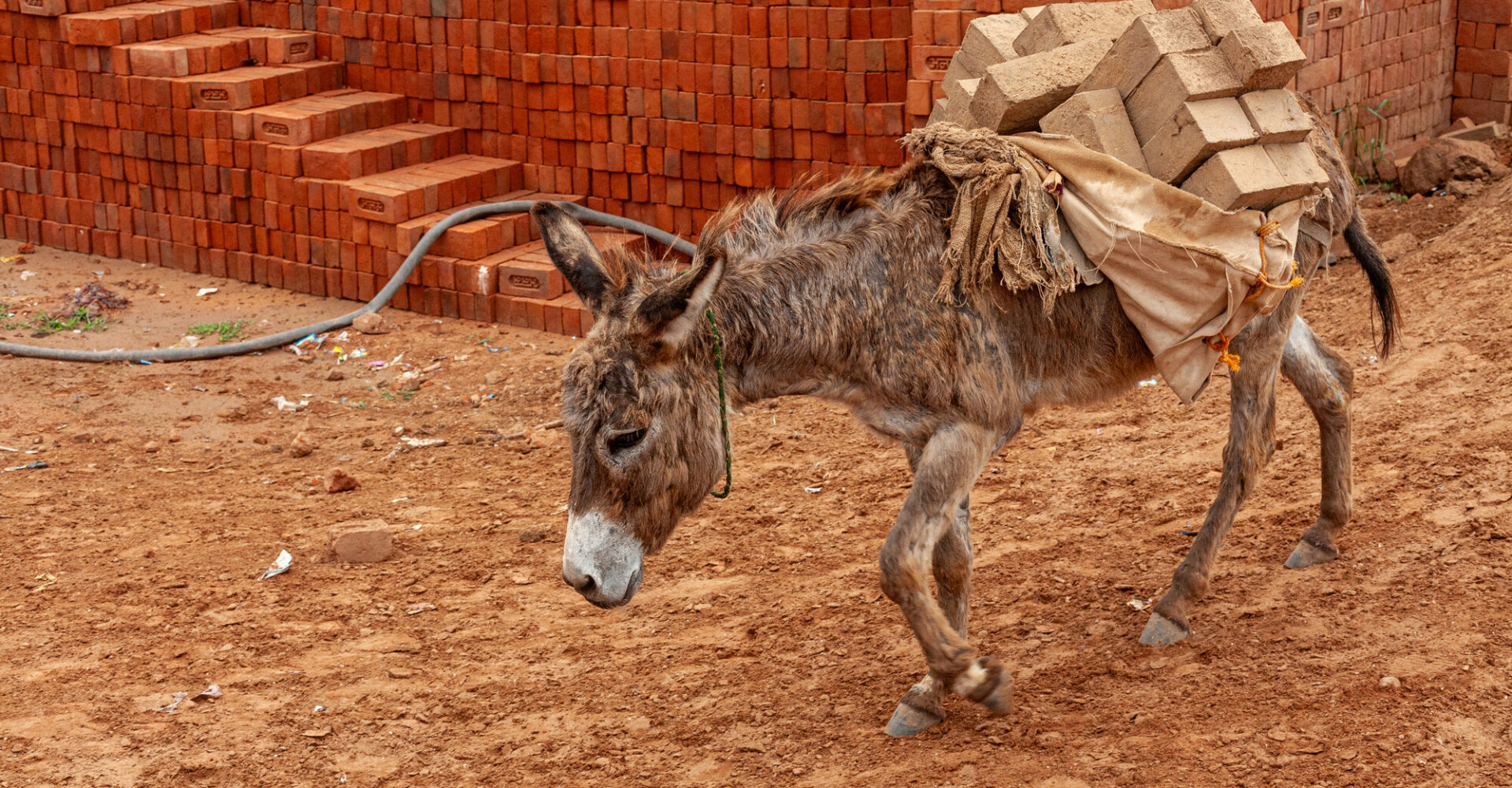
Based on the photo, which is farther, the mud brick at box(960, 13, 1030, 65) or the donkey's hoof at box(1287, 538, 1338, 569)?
the donkey's hoof at box(1287, 538, 1338, 569)

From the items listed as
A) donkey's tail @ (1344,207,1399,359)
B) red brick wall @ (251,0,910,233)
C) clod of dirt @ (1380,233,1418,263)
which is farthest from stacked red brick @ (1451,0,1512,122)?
donkey's tail @ (1344,207,1399,359)

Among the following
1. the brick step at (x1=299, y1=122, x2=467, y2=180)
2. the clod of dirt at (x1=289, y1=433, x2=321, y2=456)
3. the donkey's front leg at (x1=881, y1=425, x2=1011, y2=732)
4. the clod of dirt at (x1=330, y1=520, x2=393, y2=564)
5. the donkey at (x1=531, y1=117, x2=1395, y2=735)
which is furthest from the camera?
the brick step at (x1=299, y1=122, x2=467, y2=180)

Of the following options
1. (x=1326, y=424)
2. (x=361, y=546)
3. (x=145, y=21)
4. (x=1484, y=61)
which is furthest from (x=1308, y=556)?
(x=145, y=21)

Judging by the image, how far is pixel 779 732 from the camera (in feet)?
14.6

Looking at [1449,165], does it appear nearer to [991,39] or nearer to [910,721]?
[991,39]

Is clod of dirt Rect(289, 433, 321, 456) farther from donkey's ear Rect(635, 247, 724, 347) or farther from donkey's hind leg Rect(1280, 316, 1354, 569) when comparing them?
donkey's hind leg Rect(1280, 316, 1354, 569)

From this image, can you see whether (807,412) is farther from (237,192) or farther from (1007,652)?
(237,192)

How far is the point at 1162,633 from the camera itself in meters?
4.78

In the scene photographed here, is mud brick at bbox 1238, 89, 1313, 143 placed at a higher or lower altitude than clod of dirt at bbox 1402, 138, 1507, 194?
higher

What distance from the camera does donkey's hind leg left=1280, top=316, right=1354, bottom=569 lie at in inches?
202

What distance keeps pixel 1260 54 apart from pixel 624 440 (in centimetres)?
235

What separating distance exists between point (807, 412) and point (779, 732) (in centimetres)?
327

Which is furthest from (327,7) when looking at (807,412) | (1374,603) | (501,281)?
(1374,603)

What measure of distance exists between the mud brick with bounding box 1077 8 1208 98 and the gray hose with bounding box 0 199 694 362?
4.12 metres
